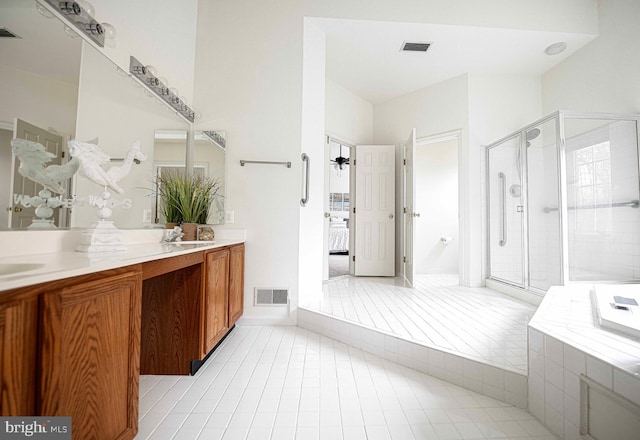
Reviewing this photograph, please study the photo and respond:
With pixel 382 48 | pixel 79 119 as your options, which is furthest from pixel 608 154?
pixel 79 119

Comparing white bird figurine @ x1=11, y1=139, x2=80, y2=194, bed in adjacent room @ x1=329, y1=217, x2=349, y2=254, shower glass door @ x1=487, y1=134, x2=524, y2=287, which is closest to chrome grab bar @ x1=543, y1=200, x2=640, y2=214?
shower glass door @ x1=487, y1=134, x2=524, y2=287

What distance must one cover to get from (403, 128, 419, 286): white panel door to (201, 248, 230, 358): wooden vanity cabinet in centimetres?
220

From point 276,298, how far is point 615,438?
79.5 inches

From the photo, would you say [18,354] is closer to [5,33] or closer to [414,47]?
[5,33]

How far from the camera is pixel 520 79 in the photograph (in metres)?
3.45

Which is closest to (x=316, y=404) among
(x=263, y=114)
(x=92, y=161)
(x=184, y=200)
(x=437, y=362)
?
(x=437, y=362)

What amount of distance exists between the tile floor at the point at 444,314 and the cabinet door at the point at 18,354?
66.2 inches

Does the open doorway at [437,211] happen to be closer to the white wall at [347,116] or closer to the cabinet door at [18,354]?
the white wall at [347,116]

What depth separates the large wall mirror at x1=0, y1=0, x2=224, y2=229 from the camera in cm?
99

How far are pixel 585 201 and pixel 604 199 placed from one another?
19 cm

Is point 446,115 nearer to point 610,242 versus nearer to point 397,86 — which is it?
point 397,86

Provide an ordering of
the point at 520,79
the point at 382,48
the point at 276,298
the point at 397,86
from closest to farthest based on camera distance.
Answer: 1. the point at 276,298
2. the point at 382,48
3. the point at 520,79
4. the point at 397,86

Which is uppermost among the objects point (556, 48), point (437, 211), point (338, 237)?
point (556, 48)

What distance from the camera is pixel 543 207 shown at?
2711mm
